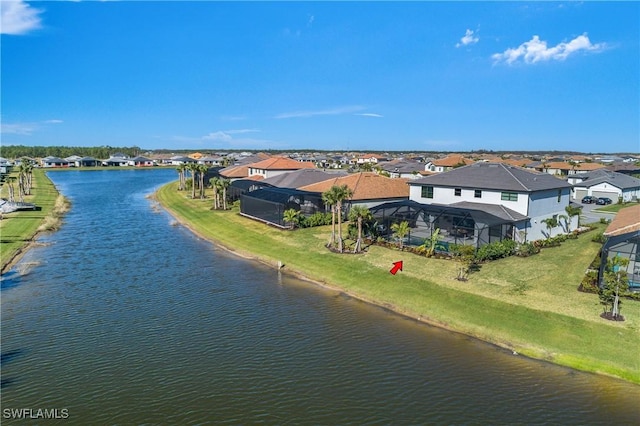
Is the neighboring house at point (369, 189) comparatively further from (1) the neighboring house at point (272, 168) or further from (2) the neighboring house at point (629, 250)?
(2) the neighboring house at point (629, 250)

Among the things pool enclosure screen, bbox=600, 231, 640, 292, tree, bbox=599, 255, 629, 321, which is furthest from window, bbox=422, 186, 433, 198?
tree, bbox=599, 255, 629, 321

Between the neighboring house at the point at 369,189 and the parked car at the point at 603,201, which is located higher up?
the neighboring house at the point at 369,189

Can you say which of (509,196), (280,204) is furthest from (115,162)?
(509,196)

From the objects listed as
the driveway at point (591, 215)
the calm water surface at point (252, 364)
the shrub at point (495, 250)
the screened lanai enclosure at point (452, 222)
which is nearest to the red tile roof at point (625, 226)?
the shrub at point (495, 250)

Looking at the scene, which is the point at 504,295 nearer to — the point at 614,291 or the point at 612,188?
the point at 614,291

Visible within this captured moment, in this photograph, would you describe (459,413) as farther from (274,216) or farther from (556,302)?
(274,216)

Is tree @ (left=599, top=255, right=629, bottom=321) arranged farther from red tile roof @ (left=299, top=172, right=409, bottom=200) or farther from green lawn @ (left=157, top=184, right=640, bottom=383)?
red tile roof @ (left=299, top=172, right=409, bottom=200)

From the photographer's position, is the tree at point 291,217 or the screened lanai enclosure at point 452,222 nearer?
the screened lanai enclosure at point 452,222
